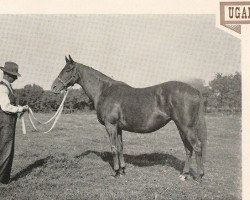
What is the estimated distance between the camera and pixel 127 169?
15.9ft

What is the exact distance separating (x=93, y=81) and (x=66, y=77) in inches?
17.3

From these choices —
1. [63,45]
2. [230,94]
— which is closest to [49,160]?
[63,45]

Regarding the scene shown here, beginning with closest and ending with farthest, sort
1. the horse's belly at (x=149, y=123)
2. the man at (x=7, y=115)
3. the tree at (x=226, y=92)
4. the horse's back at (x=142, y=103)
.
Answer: the man at (x=7, y=115) → the horse's back at (x=142, y=103) → the horse's belly at (x=149, y=123) → the tree at (x=226, y=92)

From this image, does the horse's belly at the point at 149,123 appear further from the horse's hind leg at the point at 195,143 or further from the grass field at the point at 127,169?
the grass field at the point at 127,169

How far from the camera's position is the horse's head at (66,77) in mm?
4934

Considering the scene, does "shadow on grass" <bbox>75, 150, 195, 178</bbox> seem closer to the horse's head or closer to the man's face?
the horse's head

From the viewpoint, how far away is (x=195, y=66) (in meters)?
5.30

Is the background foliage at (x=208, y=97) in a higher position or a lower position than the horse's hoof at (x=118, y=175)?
higher

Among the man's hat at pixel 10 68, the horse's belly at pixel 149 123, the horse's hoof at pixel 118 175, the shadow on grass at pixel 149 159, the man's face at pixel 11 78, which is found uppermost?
the man's hat at pixel 10 68

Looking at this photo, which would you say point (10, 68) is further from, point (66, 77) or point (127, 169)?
point (127, 169)

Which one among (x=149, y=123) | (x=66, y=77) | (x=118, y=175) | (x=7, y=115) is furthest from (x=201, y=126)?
(x=7, y=115)

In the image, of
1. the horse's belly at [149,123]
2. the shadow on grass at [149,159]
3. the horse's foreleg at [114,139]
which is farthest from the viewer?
the shadow on grass at [149,159]

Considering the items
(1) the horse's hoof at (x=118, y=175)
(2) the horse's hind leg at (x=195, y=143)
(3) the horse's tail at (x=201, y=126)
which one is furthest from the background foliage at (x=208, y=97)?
(1) the horse's hoof at (x=118, y=175)

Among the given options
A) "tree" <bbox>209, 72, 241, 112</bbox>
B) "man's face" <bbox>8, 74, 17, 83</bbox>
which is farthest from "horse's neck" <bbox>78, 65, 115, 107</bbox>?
"tree" <bbox>209, 72, 241, 112</bbox>
